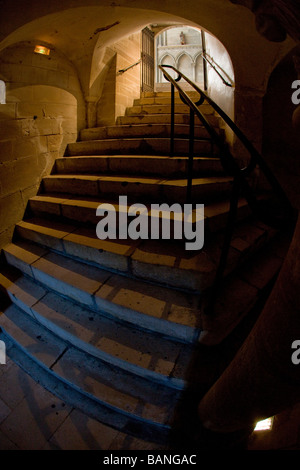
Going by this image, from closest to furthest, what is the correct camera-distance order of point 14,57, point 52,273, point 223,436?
1. point 223,436
2. point 52,273
3. point 14,57

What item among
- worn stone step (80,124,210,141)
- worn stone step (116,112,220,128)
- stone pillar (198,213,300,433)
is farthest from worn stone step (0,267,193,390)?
worn stone step (116,112,220,128)

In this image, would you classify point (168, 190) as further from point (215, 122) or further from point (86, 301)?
point (215, 122)

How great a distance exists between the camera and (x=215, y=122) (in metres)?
3.48

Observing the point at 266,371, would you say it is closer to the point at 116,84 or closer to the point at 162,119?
the point at 162,119

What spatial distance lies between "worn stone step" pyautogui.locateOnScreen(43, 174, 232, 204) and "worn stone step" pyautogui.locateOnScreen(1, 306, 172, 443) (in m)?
1.60

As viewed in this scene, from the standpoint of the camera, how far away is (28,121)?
2641 mm

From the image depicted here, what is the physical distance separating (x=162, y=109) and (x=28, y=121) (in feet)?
8.10

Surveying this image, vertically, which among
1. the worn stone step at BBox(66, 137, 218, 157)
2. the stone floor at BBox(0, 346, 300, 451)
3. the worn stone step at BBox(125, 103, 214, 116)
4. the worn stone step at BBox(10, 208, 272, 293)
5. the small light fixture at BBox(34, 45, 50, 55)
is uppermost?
the small light fixture at BBox(34, 45, 50, 55)

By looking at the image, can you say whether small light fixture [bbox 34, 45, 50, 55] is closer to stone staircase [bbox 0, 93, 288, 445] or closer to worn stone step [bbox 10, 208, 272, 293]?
stone staircase [bbox 0, 93, 288, 445]

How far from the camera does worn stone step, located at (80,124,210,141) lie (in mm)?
3105

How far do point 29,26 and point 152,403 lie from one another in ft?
12.4

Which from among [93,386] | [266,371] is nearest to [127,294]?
[93,386]

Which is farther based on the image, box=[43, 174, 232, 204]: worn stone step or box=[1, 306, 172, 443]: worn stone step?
box=[43, 174, 232, 204]: worn stone step

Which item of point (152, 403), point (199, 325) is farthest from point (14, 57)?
point (152, 403)
